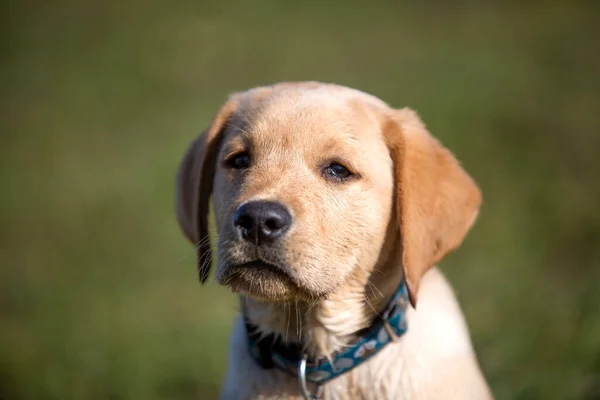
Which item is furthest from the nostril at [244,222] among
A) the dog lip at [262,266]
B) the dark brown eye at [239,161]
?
the dark brown eye at [239,161]

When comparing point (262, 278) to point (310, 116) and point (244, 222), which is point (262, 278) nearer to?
point (244, 222)

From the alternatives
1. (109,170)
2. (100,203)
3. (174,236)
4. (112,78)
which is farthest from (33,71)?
(174,236)

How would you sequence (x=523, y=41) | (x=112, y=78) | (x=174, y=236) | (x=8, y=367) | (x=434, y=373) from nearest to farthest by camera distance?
1. (x=434, y=373)
2. (x=8, y=367)
3. (x=174, y=236)
4. (x=523, y=41)
5. (x=112, y=78)

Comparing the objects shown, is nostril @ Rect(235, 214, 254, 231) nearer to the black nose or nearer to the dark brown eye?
the black nose

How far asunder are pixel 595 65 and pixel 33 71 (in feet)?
41.2

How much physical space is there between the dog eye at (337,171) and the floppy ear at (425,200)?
0.26 m

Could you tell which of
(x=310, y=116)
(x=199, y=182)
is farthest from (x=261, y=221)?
(x=199, y=182)

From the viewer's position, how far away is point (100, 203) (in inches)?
→ 418

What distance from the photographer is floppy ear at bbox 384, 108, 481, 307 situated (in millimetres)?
3236

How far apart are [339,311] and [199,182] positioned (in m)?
0.99

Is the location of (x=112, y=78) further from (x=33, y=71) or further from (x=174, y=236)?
(x=174, y=236)

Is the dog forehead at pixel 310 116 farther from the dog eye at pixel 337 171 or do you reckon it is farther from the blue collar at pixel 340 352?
the blue collar at pixel 340 352

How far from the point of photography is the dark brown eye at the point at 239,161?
349 centimetres

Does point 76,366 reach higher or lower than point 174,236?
higher
